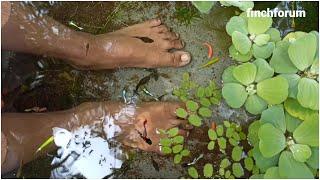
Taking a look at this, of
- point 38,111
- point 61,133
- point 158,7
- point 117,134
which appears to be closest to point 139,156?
point 117,134

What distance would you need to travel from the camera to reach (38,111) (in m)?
1.86

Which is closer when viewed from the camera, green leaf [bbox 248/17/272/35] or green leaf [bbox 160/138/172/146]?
green leaf [bbox 248/17/272/35]

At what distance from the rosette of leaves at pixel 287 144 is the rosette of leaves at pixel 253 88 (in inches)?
1.7

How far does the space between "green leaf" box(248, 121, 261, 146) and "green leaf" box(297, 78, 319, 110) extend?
0.19 meters

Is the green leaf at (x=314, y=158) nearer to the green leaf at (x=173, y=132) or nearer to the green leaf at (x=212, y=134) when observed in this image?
the green leaf at (x=212, y=134)

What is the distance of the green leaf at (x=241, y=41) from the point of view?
1.75 meters

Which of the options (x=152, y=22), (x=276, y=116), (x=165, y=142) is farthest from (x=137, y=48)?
(x=276, y=116)

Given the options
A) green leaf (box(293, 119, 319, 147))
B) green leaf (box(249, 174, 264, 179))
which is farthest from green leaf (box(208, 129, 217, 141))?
green leaf (box(293, 119, 319, 147))

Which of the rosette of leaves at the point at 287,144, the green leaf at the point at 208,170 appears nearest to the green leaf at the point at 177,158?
the green leaf at the point at 208,170

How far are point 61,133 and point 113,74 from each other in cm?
31

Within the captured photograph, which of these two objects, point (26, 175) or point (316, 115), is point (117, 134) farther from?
point (316, 115)

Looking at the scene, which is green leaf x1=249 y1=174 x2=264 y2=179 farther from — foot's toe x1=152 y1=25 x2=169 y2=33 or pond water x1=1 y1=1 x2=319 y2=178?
foot's toe x1=152 y1=25 x2=169 y2=33

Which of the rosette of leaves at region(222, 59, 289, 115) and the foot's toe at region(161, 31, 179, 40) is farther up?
the foot's toe at region(161, 31, 179, 40)

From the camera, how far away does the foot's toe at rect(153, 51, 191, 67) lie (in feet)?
6.14
